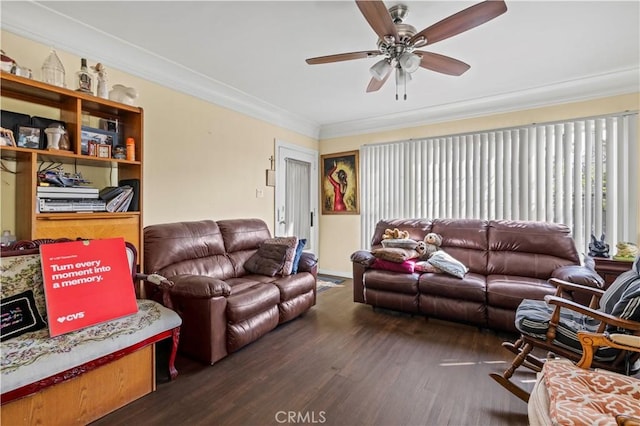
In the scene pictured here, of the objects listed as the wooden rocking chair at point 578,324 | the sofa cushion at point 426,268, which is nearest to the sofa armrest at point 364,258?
the sofa cushion at point 426,268

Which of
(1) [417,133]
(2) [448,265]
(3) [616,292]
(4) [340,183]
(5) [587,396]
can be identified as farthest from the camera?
(4) [340,183]

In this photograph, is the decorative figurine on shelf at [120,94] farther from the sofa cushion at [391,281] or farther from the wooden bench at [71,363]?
the sofa cushion at [391,281]

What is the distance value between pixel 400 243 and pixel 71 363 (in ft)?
10.1

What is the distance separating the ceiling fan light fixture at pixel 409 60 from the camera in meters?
2.09

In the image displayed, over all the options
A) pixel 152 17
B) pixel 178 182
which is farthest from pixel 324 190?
pixel 152 17

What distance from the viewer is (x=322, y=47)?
2547 millimetres

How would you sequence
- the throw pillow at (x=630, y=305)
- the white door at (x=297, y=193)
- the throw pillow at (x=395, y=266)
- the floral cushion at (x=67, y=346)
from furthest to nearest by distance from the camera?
the white door at (x=297, y=193) → the throw pillow at (x=395, y=266) → the throw pillow at (x=630, y=305) → the floral cushion at (x=67, y=346)

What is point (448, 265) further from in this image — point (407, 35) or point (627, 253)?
point (407, 35)

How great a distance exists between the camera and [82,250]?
1928 mm

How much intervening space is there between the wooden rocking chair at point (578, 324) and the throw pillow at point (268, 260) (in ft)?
6.61

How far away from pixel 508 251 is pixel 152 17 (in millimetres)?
3990

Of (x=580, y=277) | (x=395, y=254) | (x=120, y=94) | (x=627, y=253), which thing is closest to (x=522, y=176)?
(x=627, y=253)

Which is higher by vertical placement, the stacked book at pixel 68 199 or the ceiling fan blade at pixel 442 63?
the ceiling fan blade at pixel 442 63

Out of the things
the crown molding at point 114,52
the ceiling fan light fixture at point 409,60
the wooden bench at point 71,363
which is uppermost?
the crown molding at point 114,52
